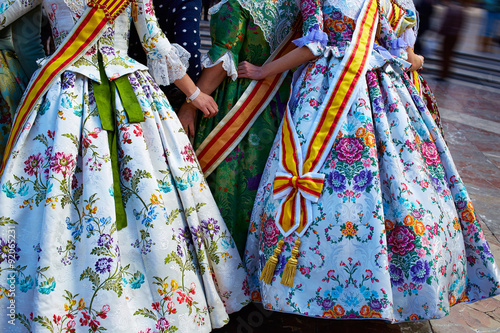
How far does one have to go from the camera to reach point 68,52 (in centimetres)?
168

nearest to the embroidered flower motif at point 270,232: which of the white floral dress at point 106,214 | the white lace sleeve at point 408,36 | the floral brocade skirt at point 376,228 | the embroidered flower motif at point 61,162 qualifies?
the floral brocade skirt at point 376,228

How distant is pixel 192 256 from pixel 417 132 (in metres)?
1.13

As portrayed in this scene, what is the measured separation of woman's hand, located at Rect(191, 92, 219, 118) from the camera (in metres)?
1.98

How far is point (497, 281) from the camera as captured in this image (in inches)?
76.5

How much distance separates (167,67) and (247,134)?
1.74ft

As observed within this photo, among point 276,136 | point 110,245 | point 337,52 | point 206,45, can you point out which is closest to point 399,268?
point 276,136

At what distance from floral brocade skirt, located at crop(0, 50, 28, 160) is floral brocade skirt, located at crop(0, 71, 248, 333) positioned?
9.4 inches

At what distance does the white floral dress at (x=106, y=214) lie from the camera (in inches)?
58.9

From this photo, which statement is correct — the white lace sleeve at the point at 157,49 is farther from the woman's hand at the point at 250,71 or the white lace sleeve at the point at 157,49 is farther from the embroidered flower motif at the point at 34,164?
the embroidered flower motif at the point at 34,164

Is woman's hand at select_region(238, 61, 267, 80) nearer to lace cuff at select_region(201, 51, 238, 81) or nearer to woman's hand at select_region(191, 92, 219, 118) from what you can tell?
lace cuff at select_region(201, 51, 238, 81)

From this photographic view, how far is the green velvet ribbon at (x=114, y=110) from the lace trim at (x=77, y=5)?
0.56 ft

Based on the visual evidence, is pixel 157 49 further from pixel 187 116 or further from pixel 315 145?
pixel 315 145

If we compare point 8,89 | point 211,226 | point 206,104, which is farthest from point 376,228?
point 8,89

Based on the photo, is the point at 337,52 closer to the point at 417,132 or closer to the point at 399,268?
the point at 417,132
